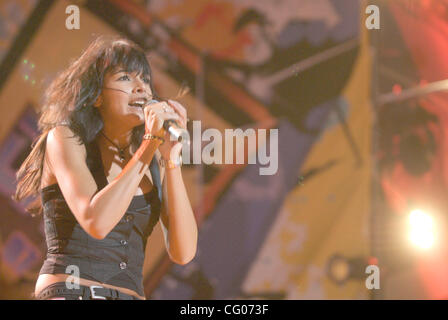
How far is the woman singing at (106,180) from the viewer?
1.40m

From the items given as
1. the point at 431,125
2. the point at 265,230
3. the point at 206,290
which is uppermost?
the point at 431,125

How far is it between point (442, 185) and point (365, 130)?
456mm

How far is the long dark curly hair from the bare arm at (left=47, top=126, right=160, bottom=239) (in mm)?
93

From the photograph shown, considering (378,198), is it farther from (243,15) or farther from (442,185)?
(243,15)

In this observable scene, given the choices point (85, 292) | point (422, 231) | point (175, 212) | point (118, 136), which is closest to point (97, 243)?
point (85, 292)

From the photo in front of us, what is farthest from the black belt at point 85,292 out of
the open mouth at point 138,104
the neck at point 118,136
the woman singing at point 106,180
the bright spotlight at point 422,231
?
the bright spotlight at point 422,231

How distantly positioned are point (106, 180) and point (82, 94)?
0.36 metres

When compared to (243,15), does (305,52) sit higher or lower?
lower

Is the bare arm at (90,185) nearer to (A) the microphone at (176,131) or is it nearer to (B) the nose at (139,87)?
(A) the microphone at (176,131)

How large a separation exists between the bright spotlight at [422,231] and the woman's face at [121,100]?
141 cm

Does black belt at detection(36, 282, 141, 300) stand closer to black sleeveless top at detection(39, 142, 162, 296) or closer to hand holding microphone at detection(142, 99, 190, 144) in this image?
black sleeveless top at detection(39, 142, 162, 296)

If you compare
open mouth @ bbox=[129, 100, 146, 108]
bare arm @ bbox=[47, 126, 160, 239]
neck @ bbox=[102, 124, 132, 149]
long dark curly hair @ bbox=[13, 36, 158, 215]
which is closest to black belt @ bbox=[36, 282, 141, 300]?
bare arm @ bbox=[47, 126, 160, 239]

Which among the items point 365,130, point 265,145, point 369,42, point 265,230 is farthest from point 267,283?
point 369,42

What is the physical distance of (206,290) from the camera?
219 centimetres
